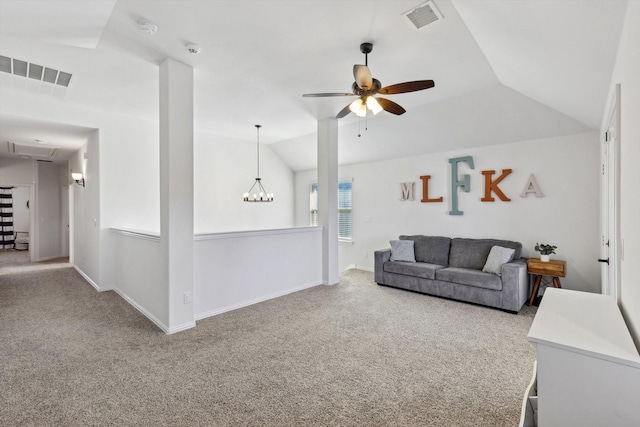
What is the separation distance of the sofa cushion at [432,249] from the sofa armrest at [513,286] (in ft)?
3.86

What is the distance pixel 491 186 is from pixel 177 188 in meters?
4.70

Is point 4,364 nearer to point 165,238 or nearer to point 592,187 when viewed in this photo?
point 165,238

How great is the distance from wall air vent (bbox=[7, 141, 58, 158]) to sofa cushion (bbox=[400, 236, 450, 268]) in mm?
7727

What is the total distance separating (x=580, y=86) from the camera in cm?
286

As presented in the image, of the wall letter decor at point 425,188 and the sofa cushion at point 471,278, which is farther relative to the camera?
the wall letter decor at point 425,188

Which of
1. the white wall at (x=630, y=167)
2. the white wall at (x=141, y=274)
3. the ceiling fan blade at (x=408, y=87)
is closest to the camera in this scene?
the white wall at (x=630, y=167)

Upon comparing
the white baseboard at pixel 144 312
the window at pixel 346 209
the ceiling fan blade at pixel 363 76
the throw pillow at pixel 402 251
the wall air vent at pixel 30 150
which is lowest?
the white baseboard at pixel 144 312

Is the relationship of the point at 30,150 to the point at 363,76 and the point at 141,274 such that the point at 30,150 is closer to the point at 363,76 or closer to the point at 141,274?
the point at 141,274

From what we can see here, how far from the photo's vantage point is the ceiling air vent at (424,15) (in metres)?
2.38

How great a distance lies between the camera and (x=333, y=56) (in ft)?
10.4

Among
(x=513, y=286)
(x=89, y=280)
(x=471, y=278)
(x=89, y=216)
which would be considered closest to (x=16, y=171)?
(x=89, y=216)

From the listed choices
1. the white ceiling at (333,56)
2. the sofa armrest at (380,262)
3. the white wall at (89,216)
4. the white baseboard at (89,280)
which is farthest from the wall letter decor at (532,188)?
the white baseboard at (89,280)

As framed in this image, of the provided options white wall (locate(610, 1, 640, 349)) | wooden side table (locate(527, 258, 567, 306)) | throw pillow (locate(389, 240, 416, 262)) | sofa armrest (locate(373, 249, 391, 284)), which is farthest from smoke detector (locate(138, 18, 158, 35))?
wooden side table (locate(527, 258, 567, 306))

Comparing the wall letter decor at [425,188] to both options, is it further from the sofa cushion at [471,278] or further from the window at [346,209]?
the window at [346,209]
